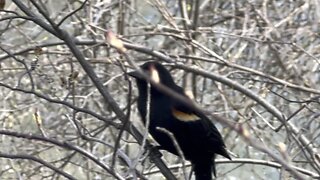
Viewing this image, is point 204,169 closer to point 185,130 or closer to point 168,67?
point 185,130

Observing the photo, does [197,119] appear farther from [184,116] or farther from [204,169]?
[204,169]

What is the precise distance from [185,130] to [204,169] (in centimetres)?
19

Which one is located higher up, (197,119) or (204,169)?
(197,119)

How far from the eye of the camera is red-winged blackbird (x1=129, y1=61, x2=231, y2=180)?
3.30m

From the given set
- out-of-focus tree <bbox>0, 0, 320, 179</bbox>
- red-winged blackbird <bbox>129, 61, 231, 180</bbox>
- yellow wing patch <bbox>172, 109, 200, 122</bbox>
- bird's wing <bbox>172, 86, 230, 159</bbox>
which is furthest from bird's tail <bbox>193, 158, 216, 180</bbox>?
out-of-focus tree <bbox>0, 0, 320, 179</bbox>

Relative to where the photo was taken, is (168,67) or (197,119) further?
(168,67)

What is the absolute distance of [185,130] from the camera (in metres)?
3.33

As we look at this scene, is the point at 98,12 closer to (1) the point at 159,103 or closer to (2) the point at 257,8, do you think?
(2) the point at 257,8

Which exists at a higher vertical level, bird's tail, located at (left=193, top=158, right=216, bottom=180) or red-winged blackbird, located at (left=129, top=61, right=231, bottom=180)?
red-winged blackbird, located at (left=129, top=61, right=231, bottom=180)

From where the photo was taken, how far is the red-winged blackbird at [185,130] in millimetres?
3297

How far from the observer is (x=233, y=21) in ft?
17.4

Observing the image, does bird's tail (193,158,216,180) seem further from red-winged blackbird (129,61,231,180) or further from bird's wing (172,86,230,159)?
bird's wing (172,86,230,159)

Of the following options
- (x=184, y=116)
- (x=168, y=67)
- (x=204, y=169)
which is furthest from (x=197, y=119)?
(x=168, y=67)

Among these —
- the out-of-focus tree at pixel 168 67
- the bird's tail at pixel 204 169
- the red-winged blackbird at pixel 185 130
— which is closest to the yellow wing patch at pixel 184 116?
the red-winged blackbird at pixel 185 130
